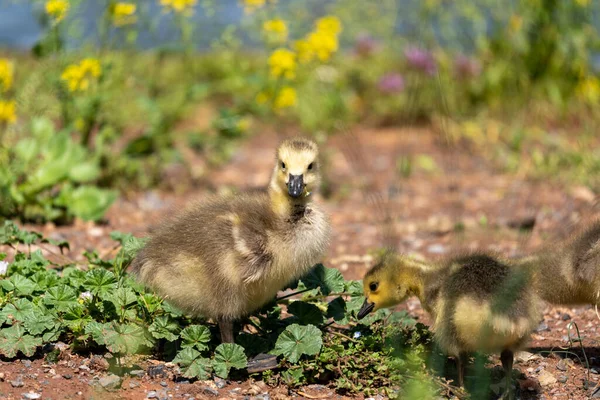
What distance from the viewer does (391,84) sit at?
30.7 ft

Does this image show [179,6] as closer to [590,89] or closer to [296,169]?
[296,169]

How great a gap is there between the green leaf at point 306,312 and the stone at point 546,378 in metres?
1.00

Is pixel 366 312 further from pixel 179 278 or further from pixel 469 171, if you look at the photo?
pixel 469 171

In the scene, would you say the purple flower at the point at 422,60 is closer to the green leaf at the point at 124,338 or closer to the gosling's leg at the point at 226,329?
the gosling's leg at the point at 226,329

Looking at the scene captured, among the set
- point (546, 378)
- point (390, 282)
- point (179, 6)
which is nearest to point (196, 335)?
point (390, 282)

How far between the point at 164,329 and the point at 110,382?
12.0 inches

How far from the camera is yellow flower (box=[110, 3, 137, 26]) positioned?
245 inches

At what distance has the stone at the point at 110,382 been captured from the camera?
351 cm

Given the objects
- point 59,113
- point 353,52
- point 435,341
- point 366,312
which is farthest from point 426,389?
point 353,52

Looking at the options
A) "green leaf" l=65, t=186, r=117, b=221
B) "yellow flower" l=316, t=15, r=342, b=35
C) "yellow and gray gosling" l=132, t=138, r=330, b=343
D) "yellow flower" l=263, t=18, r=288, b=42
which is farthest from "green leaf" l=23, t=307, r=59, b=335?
"yellow flower" l=316, t=15, r=342, b=35

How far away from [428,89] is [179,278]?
5865 mm

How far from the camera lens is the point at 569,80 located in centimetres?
864

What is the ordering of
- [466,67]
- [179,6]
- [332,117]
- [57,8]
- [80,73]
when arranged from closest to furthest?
[57,8], [80,73], [179,6], [332,117], [466,67]

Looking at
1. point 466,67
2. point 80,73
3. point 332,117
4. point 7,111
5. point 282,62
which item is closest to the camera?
point 80,73
